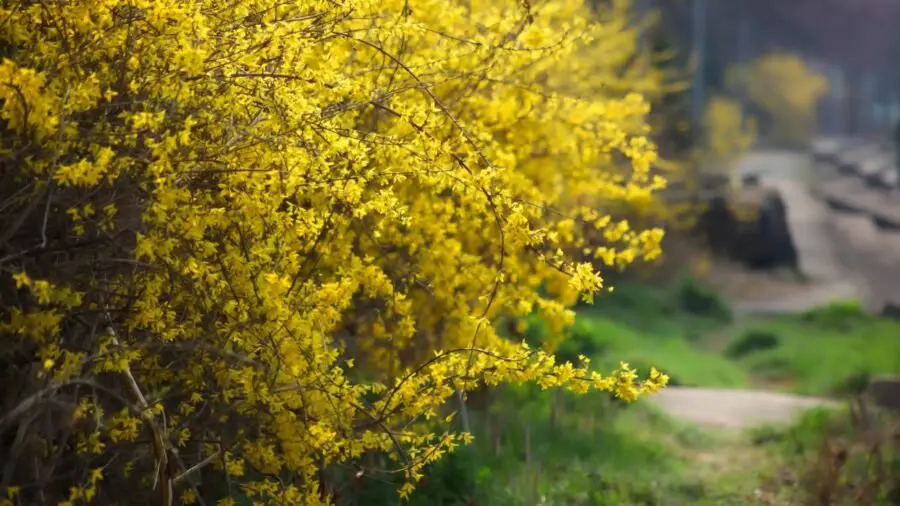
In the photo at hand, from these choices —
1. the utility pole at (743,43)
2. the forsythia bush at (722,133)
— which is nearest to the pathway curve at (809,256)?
the forsythia bush at (722,133)

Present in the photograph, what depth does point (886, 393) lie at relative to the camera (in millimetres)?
9172

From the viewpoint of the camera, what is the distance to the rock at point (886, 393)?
9.06m

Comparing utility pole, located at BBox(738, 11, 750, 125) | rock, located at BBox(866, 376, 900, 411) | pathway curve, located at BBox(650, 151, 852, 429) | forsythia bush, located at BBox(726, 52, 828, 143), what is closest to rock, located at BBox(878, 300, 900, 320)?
pathway curve, located at BBox(650, 151, 852, 429)

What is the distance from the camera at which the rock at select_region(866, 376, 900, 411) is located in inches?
357

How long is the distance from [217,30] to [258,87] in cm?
23

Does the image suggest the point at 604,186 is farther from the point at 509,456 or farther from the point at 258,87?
the point at 258,87

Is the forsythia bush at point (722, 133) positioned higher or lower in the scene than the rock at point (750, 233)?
higher

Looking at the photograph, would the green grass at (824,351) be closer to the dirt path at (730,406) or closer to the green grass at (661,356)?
the green grass at (661,356)

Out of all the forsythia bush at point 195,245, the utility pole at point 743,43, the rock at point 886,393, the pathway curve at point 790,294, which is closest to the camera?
the forsythia bush at point 195,245

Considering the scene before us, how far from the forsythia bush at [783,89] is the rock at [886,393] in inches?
1657

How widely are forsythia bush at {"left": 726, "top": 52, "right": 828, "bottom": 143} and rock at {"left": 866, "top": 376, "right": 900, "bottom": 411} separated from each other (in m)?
42.1

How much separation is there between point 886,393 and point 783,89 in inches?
1756

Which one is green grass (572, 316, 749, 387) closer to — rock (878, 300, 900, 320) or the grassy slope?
the grassy slope

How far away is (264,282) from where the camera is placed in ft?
12.9
